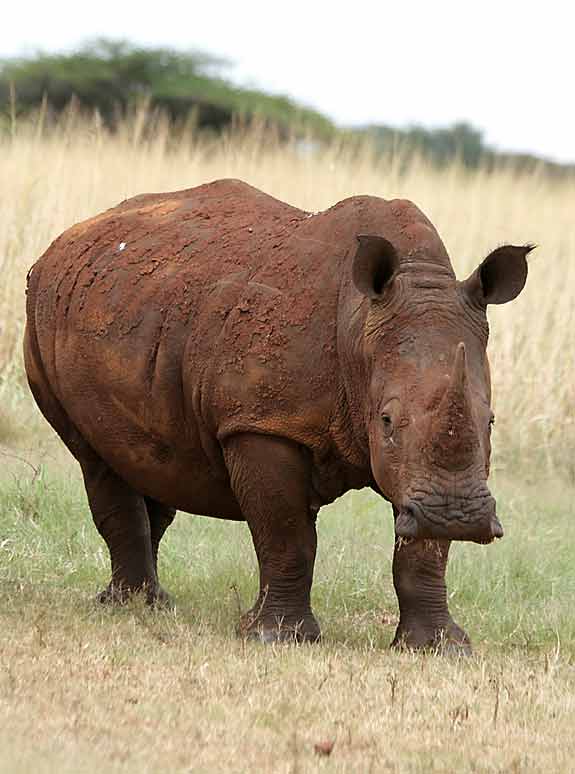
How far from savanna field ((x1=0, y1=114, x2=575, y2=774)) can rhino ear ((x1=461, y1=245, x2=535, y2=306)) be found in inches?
52.8

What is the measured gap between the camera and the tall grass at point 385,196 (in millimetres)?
12180

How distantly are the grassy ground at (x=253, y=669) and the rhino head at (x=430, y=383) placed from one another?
613 mm

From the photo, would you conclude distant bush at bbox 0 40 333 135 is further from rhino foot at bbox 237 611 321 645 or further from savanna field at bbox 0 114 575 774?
rhino foot at bbox 237 611 321 645

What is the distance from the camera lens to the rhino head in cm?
574

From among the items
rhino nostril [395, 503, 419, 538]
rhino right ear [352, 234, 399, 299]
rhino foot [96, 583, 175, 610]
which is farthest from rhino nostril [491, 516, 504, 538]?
rhino foot [96, 583, 175, 610]

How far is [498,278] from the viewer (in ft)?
20.6

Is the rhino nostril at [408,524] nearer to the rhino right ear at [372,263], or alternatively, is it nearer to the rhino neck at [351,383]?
the rhino neck at [351,383]

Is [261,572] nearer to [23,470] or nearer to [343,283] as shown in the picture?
[343,283]

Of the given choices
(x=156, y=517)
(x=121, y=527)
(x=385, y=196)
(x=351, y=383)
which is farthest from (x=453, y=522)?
(x=385, y=196)

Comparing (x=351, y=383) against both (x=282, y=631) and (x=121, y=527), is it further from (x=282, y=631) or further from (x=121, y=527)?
(x=121, y=527)

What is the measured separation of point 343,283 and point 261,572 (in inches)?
46.3

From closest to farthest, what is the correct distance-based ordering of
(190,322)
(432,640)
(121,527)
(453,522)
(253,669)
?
(453,522) < (253,669) < (432,640) < (190,322) < (121,527)

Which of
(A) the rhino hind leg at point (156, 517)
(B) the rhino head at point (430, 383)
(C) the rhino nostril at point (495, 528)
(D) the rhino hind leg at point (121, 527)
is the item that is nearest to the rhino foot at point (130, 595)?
(D) the rhino hind leg at point (121, 527)

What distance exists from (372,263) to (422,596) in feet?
4.28
